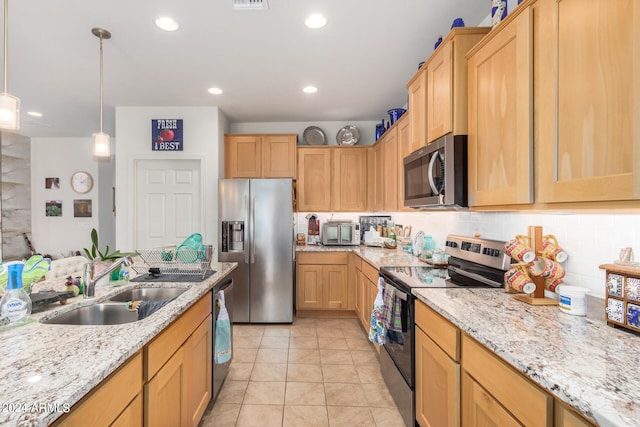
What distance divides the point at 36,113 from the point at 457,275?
5.39 meters

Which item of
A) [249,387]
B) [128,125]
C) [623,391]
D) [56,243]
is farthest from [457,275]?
[56,243]

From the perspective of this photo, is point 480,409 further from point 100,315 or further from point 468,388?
point 100,315

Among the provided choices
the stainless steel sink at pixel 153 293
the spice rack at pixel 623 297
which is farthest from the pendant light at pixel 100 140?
the spice rack at pixel 623 297

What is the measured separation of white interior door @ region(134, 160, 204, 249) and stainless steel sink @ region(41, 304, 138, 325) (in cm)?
243

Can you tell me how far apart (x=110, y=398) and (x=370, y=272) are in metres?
2.39

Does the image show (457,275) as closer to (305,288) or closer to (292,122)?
(305,288)

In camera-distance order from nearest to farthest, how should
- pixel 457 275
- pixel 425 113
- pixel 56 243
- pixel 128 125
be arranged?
pixel 457 275
pixel 425 113
pixel 128 125
pixel 56 243

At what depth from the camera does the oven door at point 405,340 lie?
1.78 metres

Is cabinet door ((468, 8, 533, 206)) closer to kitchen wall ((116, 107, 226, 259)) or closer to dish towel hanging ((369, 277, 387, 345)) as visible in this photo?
dish towel hanging ((369, 277, 387, 345))

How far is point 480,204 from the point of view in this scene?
1643mm

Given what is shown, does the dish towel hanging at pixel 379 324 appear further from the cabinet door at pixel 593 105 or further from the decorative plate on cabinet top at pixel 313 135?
the decorative plate on cabinet top at pixel 313 135

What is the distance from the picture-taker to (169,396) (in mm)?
1364

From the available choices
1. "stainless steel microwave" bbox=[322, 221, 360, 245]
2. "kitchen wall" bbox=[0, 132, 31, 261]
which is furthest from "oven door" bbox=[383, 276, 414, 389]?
"kitchen wall" bbox=[0, 132, 31, 261]

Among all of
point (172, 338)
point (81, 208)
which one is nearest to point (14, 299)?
point (172, 338)
